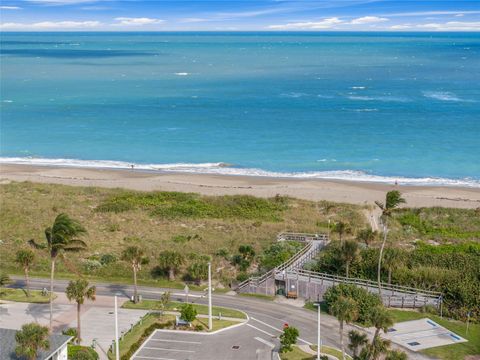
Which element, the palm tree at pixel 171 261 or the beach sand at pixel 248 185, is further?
the beach sand at pixel 248 185

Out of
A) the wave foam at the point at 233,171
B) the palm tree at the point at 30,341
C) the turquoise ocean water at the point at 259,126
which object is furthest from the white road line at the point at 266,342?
the turquoise ocean water at the point at 259,126

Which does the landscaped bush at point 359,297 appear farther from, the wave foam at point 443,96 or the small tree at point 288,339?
the wave foam at point 443,96

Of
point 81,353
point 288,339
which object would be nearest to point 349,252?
point 288,339

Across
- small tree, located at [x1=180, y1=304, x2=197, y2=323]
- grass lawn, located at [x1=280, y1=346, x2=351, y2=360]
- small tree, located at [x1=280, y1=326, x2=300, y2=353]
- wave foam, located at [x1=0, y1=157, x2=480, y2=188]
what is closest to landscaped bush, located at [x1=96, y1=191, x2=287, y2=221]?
wave foam, located at [x1=0, y1=157, x2=480, y2=188]

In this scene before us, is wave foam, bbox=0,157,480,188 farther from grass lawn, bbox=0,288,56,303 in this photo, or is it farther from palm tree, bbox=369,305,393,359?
palm tree, bbox=369,305,393,359

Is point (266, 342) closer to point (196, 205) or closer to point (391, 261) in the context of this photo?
point (391, 261)

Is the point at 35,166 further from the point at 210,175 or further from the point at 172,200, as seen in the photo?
the point at 172,200

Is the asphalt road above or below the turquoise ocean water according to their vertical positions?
below
